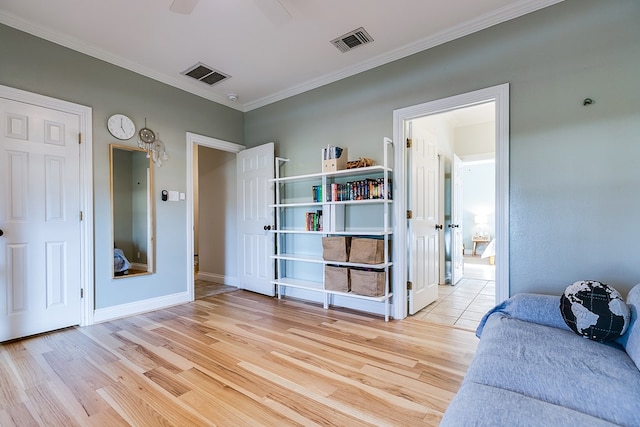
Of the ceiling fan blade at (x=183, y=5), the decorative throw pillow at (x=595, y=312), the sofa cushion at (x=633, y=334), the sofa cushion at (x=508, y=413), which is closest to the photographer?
the sofa cushion at (x=508, y=413)

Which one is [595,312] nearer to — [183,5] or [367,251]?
[367,251]

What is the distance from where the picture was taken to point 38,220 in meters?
2.69

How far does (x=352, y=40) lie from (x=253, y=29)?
94 centimetres

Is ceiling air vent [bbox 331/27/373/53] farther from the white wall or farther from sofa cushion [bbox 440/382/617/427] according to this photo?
the white wall

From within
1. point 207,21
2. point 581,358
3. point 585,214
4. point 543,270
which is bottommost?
point 581,358

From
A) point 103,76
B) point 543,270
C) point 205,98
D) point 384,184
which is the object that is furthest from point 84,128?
point 543,270

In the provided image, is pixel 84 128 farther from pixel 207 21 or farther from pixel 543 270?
pixel 543 270

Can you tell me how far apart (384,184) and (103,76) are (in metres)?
3.15

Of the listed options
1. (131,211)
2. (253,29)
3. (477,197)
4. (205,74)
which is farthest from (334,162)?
(477,197)

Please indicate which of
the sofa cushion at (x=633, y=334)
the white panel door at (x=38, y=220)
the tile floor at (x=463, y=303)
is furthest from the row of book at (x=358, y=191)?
the white panel door at (x=38, y=220)

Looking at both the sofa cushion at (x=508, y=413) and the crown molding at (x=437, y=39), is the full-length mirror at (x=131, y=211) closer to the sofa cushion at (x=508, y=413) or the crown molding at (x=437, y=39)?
the crown molding at (x=437, y=39)

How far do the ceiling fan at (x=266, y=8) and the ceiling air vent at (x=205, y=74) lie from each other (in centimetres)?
147

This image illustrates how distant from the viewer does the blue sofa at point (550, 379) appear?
36.0 inches

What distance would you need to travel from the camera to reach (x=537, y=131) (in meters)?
2.34
